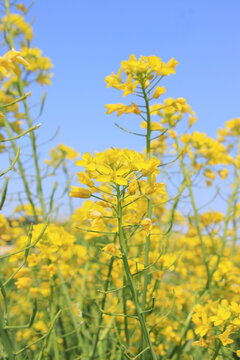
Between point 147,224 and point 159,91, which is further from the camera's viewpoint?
point 159,91

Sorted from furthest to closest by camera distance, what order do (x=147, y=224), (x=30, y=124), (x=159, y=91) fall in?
(x=30, y=124), (x=159, y=91), (x=147, y=224)

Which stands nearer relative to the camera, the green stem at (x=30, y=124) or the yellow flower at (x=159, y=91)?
the yellow flower at (x=159, y=91)

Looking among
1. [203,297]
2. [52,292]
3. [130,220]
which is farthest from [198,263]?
[130,220]

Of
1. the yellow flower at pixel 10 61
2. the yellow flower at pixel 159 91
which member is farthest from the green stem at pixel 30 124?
the yellow flower at pixel 159 91

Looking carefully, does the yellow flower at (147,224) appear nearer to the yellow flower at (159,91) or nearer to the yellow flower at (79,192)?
the yellow flower at (79,192)

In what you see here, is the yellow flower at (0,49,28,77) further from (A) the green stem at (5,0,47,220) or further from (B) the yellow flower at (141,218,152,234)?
(A) the green stem at (5,0,47,220)

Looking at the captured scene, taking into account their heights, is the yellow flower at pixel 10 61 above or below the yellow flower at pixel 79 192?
above

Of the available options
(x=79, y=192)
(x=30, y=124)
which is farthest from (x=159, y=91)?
(x=30, y=124)

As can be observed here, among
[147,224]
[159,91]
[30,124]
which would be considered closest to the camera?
[147,224]

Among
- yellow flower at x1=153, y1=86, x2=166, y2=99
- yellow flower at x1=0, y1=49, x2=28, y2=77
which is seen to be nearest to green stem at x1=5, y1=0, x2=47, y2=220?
yellow flower at x1=0, y1=49, x2=28, y2=77

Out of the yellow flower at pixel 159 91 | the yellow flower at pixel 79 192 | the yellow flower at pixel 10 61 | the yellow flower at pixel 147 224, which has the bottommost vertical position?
the yellow flower at pixel 147 224

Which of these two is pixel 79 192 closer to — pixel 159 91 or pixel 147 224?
pixel 147 224

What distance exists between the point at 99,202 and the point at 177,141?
141 centimetres

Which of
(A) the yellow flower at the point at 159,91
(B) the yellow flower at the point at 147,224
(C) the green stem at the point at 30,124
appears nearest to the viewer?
(B) the yellow flower at the point at 147,224
